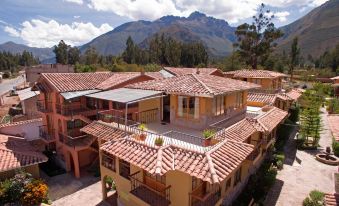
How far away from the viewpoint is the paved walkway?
78.4ft

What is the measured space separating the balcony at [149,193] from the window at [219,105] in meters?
8.88

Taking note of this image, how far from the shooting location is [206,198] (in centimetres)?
1616

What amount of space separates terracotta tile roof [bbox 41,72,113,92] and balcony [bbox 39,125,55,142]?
24.6ft

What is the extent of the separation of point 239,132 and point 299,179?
44.0 ft

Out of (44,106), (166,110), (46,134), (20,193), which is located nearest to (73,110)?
(44,106)

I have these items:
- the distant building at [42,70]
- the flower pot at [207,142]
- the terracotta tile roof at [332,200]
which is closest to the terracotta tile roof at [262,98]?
the terracotta tile roof at [332,200]

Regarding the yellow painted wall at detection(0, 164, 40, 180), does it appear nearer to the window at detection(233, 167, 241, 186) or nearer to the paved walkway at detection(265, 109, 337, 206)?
the window at detection(233, 167, 241, 186)

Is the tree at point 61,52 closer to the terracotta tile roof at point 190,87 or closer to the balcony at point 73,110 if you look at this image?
the balcony at point 73,110

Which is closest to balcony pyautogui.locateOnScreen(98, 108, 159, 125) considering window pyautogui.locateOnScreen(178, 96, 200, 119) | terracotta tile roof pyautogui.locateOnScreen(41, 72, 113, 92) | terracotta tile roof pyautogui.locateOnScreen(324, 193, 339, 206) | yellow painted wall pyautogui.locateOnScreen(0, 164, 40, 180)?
window pyautogui.locateOnScreen(178, 96, 200, 119)

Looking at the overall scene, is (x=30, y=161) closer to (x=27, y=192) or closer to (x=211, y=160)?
(x=27, y=192)

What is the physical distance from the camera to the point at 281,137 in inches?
1502

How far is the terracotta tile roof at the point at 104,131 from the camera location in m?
20.8

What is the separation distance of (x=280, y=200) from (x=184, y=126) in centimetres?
1215

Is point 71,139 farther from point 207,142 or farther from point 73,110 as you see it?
point 207,142
